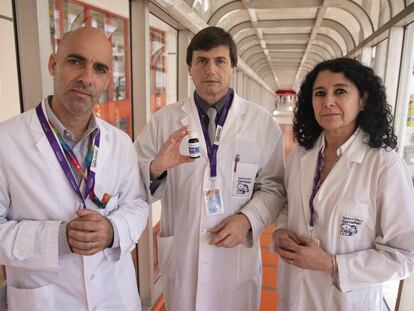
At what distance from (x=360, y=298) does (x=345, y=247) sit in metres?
0.25

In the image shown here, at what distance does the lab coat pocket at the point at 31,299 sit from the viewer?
123 centimetres

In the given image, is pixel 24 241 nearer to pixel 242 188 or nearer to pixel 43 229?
pixel 43 229

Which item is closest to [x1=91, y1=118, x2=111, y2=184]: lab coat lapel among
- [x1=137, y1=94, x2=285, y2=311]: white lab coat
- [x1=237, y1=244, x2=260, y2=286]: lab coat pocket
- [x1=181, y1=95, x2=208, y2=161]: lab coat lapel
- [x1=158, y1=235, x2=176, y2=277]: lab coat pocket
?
[x1=137, y1=94, x2=285, y2=311]: white lab coat

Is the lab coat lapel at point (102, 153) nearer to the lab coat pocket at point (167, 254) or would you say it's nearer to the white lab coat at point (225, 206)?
the white lab coat at point (225, 206)

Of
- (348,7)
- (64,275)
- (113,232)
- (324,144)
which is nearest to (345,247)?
(324,144)

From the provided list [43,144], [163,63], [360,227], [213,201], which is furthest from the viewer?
[163,63]

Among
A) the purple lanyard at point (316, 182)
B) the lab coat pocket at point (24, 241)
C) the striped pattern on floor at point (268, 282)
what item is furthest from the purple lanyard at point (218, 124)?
the striped pattern on floor at point (268, 282)

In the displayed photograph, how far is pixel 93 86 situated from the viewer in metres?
1.35

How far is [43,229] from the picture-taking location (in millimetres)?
1186

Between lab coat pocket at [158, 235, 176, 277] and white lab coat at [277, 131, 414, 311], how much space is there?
75cm

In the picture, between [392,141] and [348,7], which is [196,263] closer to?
[392,141]

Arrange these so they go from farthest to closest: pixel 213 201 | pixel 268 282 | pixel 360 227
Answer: pixel 268 282, pixel 213 201, pixel 360 227

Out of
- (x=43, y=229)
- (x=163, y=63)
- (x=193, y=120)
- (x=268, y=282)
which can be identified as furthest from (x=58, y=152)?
(x=163, y=63)

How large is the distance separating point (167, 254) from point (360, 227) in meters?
1.09
